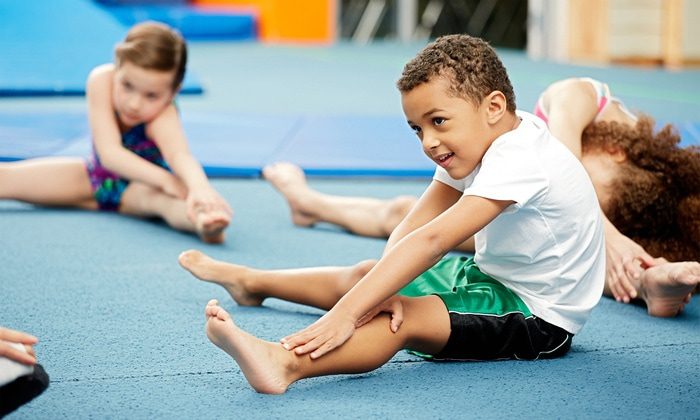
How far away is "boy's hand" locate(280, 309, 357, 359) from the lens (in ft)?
5.24

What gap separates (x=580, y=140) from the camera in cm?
245

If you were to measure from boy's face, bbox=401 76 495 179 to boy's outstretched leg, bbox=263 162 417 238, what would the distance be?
0.98 meters

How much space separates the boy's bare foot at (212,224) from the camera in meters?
2.65

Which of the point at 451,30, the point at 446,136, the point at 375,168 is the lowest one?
the point at 451,30

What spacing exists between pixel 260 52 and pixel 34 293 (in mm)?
7494

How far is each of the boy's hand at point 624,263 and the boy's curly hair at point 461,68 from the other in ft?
2.10

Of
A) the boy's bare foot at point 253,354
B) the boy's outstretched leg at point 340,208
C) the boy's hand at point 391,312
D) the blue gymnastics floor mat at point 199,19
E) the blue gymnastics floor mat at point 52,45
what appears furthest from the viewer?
the blue gymnastics floor mat at point 199,19

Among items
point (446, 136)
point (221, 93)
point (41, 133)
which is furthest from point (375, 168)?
point (221, 93)

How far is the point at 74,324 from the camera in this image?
1977mm

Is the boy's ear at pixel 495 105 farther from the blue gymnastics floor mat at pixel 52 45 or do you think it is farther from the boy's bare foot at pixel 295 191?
the blue gymnastics floor mat at pixel 52 45

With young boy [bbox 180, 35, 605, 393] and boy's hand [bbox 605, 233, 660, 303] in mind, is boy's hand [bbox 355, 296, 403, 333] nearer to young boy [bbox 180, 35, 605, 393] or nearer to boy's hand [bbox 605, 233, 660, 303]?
young boy [bbox 180, 35, 605, 393]

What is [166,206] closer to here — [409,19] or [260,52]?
[260,52]

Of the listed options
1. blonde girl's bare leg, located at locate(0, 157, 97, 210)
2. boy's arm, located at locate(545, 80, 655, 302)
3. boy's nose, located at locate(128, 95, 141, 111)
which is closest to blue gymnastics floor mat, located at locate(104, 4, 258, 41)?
blonde girl's bare leg, located at locate(0, 157, 97, 210)

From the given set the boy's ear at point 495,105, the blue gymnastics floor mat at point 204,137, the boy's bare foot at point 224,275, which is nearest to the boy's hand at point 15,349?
the boy's bare foot at point 224,275
